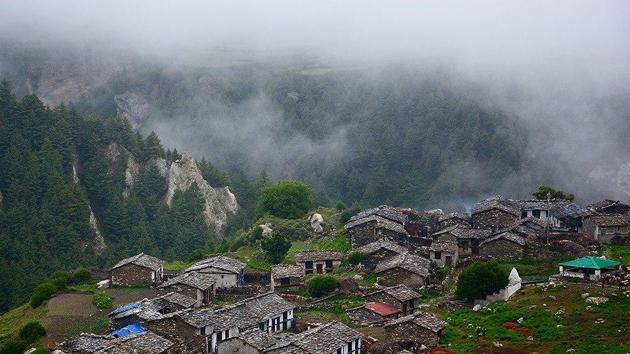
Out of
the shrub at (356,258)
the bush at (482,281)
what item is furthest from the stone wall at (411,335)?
the shrub at (356,258)

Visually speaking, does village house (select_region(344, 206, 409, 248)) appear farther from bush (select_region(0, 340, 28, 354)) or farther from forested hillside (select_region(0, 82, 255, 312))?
forested hillside (select_region(0, 82, 255, 312))

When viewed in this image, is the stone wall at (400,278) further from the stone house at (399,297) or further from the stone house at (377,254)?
the stone house at (377,254)

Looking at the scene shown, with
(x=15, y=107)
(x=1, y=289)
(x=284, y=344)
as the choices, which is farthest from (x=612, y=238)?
(x=15, y=107)

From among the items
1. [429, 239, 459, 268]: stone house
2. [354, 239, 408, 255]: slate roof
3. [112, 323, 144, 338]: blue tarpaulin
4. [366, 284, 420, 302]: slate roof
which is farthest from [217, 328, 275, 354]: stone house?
[429, 239, 459, 268]: stone house

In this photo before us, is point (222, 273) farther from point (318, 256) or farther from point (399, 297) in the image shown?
point (399, 297)

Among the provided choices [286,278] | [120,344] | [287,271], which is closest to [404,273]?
[286,278]
